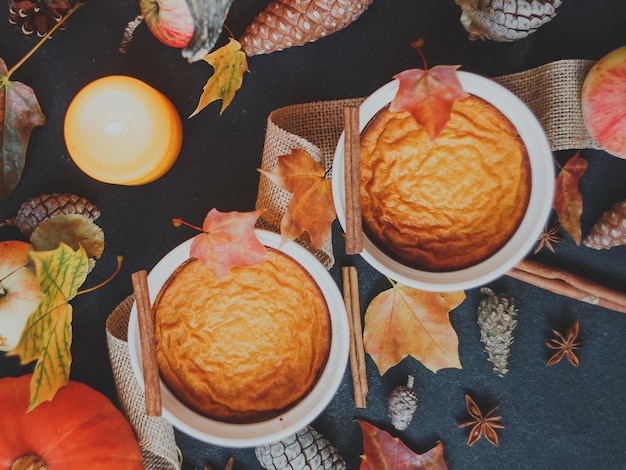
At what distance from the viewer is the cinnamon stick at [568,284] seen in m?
1.11

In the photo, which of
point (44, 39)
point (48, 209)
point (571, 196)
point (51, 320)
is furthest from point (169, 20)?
point (571, 196)

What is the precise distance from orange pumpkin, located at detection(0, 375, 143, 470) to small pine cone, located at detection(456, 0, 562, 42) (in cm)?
92

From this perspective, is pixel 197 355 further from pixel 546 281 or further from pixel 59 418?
pixel 546 281

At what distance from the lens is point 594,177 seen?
44.5 inches

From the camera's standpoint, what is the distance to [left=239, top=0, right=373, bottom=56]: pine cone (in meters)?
1.04

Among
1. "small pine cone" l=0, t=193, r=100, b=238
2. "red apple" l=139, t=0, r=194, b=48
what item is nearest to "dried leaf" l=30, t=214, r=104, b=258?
"small pine cone" l=0, t=193, r=100, b=238

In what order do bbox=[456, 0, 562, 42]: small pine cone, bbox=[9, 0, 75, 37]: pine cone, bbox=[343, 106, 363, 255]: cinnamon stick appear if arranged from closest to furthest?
1. bbox=[343, 106, 363, 255]: cinnamon stick
2. bbox=[456, 0, 562, 42]: small pine cone
3. bbox=[9, 0, 75, 37]: pine cone

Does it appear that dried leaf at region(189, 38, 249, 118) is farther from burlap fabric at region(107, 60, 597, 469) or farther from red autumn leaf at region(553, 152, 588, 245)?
red autumn leaf at region(553, 152, 588, 245)

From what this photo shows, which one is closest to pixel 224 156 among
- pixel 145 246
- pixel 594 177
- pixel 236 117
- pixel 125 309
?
pixel 236 117

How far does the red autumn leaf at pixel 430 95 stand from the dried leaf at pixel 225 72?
12.1 inches

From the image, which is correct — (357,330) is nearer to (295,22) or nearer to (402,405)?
(402,405)

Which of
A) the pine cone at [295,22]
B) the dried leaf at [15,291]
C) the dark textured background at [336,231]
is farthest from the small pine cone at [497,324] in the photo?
the dried leaf at [15,291]

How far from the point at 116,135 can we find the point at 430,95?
1.66 feet

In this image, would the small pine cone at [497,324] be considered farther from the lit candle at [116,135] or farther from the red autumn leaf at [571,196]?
the lit candle at [116,135]
